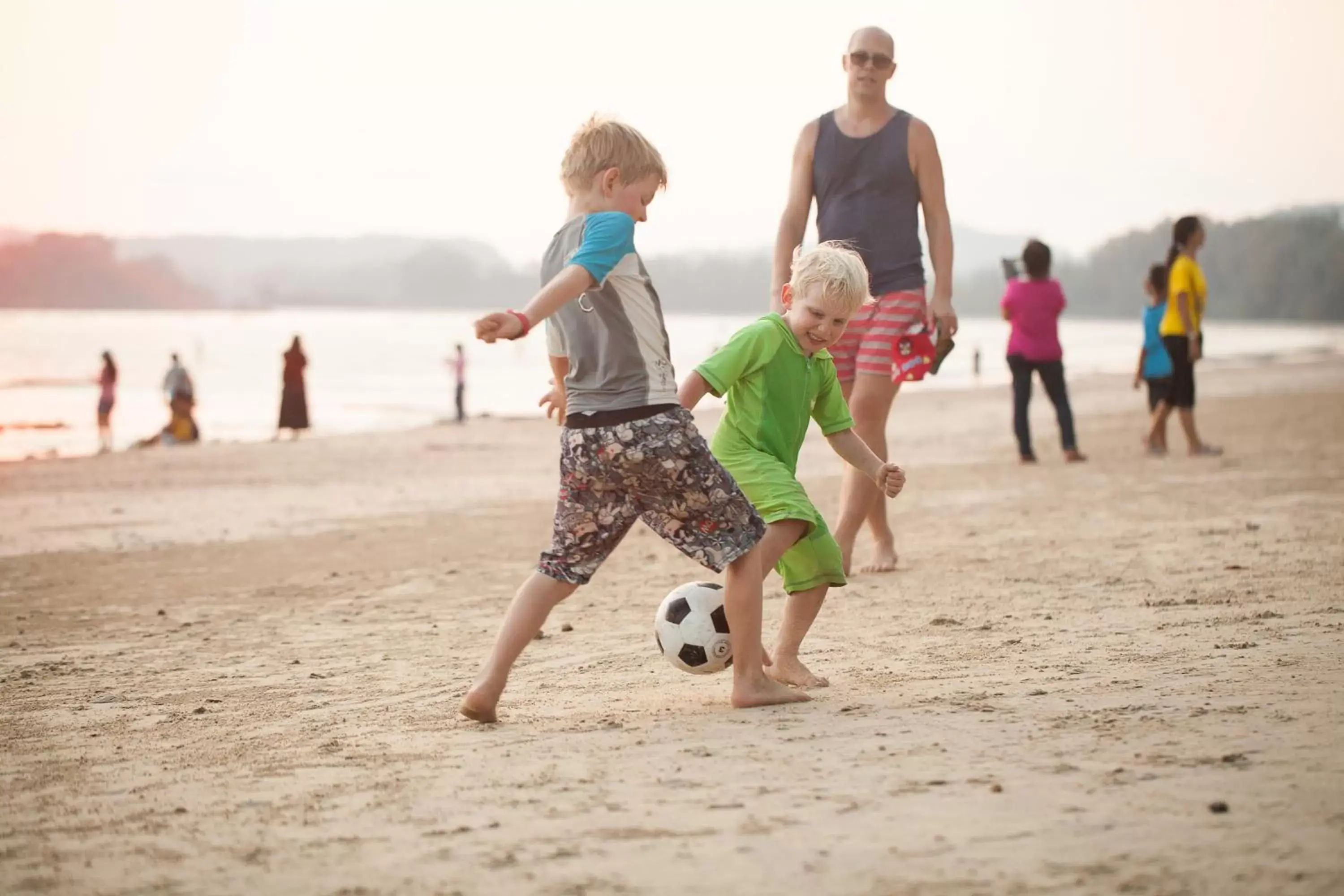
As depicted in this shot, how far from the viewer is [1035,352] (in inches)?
517

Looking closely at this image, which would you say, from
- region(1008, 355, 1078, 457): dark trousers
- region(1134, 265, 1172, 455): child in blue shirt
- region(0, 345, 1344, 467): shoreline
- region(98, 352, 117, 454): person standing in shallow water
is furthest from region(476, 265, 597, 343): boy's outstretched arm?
region(98, 352, 117, 454): person standing in shallow water

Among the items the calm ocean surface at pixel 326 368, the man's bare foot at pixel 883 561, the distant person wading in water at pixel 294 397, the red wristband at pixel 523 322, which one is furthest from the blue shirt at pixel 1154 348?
the distant person wading in water at pixel 294 397

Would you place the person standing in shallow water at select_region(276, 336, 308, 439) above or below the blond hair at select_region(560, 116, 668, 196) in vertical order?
below

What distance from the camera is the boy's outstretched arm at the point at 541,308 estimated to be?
349cm

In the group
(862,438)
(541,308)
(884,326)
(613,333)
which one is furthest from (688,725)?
(884,326)

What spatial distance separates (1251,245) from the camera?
41.7 metres

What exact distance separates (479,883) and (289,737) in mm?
1571

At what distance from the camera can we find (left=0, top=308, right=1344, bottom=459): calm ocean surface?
31.8 metres

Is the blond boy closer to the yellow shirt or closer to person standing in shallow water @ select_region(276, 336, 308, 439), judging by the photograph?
the yellow shirt

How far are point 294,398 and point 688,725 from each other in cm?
2174

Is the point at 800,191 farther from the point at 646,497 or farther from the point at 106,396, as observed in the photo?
the point at 106,396

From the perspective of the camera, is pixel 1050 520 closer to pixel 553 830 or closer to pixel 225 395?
pixel 553 830

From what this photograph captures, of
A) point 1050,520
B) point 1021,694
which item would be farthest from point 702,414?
point 1021,694

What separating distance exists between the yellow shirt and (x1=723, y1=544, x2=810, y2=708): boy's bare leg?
29.9ft
